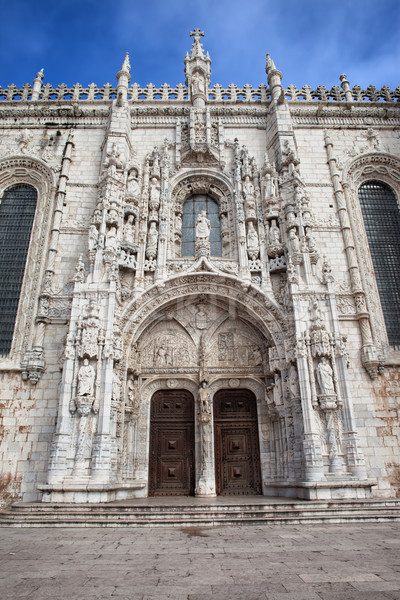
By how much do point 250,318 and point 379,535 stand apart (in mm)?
7648

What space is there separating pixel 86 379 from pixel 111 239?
15.0 ft

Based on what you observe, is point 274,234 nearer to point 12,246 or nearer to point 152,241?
point 152,241

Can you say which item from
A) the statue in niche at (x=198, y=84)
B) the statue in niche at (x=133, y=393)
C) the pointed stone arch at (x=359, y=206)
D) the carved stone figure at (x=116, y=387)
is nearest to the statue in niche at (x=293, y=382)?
the pointed stone arch at (x=359, y=206)

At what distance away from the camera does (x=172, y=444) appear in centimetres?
1285

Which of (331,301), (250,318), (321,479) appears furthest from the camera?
(250,318)

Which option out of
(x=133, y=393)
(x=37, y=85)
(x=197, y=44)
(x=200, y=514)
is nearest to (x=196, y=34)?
(x=197, y=44)

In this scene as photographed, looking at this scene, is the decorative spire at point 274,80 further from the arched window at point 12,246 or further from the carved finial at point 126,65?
the arched window at point 12,246

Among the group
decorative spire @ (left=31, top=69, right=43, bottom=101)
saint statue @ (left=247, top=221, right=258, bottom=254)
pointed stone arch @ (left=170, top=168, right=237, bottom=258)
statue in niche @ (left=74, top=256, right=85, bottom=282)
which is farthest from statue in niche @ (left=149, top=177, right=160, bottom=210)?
decorative spire @ (left=31, top=69, right=43, bottom=101)

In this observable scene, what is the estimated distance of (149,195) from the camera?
14.9 meters

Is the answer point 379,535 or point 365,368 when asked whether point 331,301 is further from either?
point 379,535

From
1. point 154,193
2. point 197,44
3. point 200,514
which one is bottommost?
point 200,514

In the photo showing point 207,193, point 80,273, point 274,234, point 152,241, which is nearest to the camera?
point 80,273

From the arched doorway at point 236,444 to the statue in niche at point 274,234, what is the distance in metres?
5.07

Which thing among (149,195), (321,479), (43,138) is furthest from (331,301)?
(43,138)
